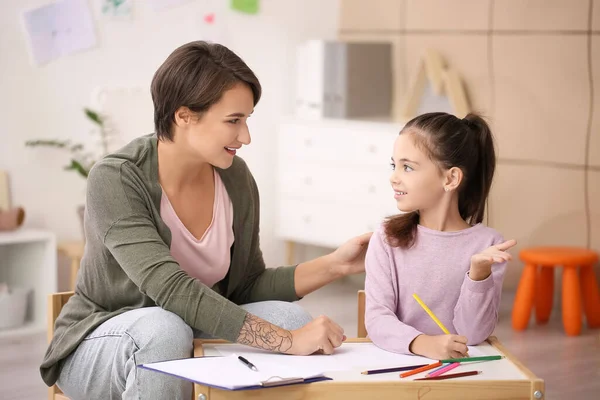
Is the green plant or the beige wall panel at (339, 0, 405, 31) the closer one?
the green plant

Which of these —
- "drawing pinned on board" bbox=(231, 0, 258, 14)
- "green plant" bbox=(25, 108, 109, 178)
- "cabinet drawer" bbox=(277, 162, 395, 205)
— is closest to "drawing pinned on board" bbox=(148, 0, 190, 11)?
"drawing pinned on board" bbox=(231, 0, 258, 14)

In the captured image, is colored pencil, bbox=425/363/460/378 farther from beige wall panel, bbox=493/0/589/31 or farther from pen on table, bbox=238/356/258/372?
beige wall panel, bbox=493/0/589/31

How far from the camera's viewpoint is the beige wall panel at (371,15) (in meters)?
4.58

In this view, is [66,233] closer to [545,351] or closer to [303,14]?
[303,14]

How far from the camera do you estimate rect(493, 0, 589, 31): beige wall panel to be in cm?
390

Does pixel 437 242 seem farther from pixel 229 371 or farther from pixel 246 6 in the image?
pixel 246 6

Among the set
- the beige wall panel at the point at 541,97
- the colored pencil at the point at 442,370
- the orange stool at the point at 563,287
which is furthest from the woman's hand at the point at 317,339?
the beige wall panel at the point at 541,97

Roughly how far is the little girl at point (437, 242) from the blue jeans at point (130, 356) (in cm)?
26

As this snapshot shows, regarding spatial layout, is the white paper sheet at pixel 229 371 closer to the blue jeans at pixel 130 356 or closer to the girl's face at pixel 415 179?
the blue jeans at pixel 130 356

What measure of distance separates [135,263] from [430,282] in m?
0.59

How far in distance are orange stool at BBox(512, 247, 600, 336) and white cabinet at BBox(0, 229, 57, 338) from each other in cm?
195

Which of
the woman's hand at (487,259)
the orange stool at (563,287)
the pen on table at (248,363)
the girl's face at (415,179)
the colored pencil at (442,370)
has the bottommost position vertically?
the orange stool at (563,287)

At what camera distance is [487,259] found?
162 centimetres

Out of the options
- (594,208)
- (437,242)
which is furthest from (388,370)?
(594,208)
